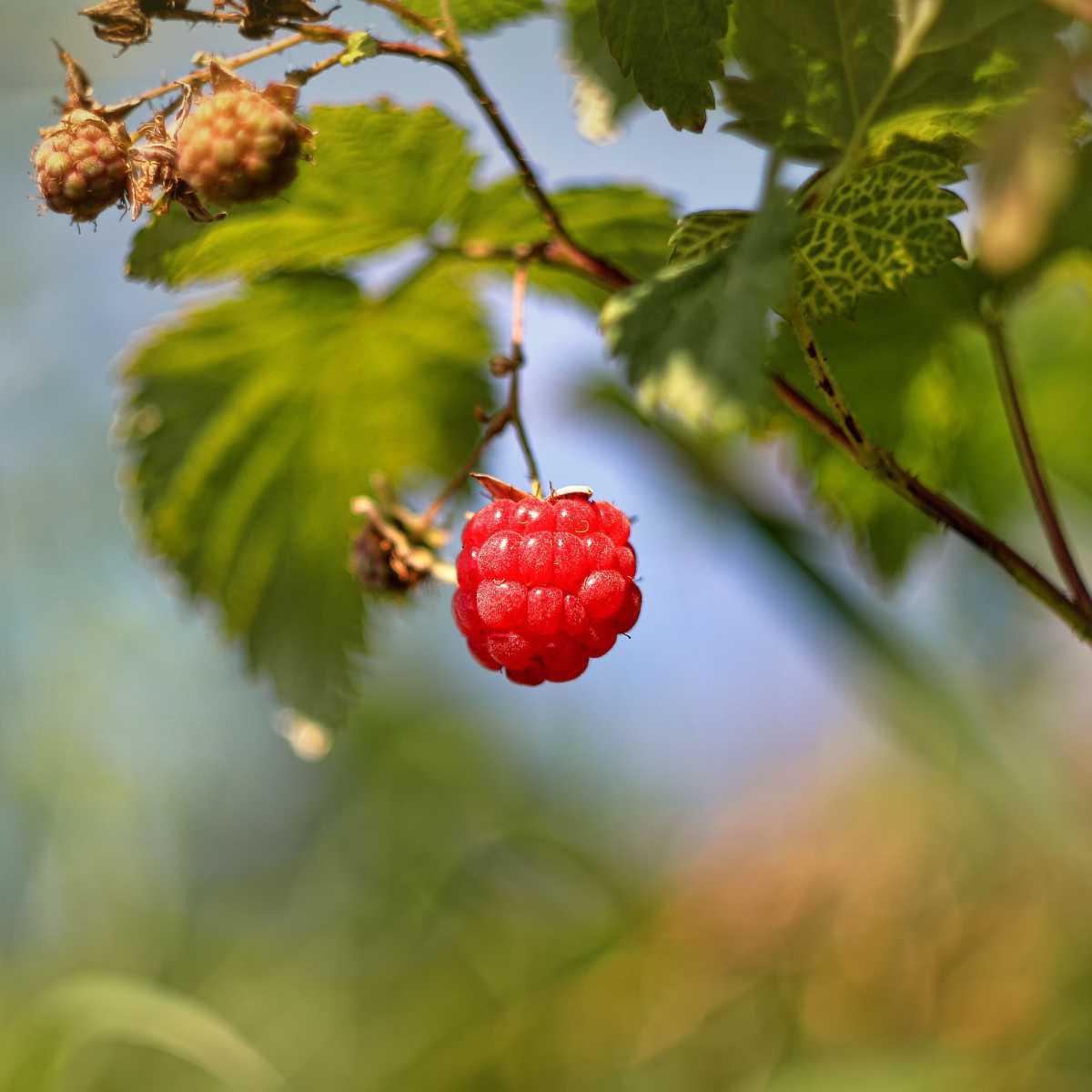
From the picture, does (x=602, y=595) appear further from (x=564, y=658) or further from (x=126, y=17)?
(x=126, y=17)

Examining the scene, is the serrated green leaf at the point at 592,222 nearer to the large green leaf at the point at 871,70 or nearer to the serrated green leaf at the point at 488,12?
the serrated green leaf at the point at 488,12

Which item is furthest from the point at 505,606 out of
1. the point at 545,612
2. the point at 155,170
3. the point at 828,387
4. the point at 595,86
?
the point at 595,86

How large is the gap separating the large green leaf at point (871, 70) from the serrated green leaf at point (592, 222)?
352mm

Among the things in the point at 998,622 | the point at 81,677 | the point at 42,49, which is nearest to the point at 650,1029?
the point at 998,622

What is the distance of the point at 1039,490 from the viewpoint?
1.05 m

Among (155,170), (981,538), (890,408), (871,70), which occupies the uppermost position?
(155,170)

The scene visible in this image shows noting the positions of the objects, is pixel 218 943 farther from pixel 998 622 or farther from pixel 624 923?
pixel 998 622

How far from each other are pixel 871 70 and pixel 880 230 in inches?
4.3

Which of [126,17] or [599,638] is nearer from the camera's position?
[126,17]

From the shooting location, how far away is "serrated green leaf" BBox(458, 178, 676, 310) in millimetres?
1273

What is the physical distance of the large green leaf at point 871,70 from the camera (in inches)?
31.2

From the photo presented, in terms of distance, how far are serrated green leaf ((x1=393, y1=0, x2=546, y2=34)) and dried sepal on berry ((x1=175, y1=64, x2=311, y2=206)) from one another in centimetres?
23

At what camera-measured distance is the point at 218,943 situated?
2814mm

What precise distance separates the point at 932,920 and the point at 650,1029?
1.94ft
